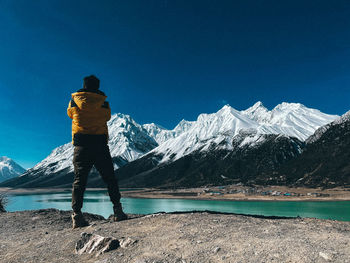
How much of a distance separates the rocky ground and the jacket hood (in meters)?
4.68

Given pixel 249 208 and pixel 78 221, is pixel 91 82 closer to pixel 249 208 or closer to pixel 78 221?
pixel 78 221

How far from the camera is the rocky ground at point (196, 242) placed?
5.75 m

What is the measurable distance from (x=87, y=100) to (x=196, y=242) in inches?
265

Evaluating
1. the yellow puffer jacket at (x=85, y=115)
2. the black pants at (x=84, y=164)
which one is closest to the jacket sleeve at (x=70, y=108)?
the yellow puffer jacket at (x=85, y=115)

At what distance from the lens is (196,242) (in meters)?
6.84

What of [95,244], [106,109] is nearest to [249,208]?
[106,109]

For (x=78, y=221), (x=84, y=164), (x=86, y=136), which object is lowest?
(x=78, y=221)

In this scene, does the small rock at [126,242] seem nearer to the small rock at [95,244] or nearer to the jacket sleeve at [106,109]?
the small rock at [95,244]

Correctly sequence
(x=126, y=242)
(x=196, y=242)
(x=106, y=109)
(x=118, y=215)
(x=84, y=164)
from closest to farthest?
(x=196, y=242), (x=126, y=242), (x=84, y=164), (x=118, y=215), (x=106, y=109)

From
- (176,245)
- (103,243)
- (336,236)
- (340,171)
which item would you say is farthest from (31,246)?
(340,171)

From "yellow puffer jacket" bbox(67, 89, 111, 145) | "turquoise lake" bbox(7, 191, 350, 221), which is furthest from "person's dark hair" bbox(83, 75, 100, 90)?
"turquoise lake" bbox(7, 191, 350, 221)

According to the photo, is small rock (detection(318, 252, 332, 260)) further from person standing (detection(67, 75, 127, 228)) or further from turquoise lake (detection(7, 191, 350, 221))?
turquoise lake (detection(7, 191, 350, 221))

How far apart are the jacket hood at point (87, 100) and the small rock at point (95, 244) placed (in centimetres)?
485

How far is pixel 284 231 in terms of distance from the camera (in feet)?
24.0
